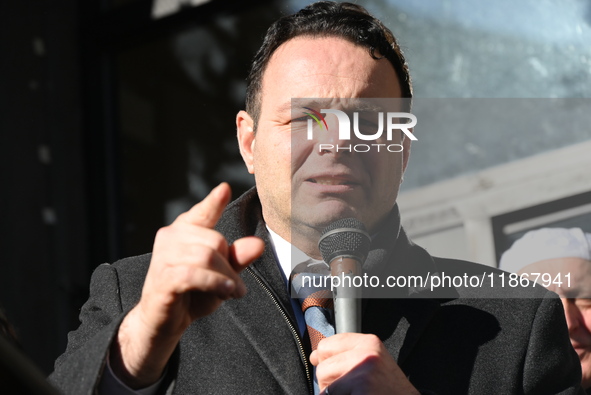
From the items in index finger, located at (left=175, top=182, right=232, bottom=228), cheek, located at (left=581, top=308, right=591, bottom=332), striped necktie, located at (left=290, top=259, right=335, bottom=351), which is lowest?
cheek, located at (left=581, top=308, right=591, bottom=332)

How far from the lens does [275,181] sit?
A: 215cm

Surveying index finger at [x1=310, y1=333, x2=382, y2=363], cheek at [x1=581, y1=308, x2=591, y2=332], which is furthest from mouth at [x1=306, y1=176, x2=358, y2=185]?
cheek at [x1=581, y1=308, x2=591, y2=332]

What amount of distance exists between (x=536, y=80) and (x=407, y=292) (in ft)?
5.81

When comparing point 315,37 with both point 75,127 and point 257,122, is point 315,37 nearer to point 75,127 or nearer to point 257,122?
point 257,122

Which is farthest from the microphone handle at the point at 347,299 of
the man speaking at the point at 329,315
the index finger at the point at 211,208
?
the index finger at the point at 211,208

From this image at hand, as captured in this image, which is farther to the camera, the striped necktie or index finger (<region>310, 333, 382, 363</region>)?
the striped necktie

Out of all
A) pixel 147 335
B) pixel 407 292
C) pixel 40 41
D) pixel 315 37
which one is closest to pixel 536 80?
pixel 315 37

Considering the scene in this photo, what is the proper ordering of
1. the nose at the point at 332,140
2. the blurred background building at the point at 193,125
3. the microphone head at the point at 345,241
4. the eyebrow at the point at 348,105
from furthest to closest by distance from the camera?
the blurred background building at the point at 193,125 < the eyebrow at the point at 348,105 < the nose at the point at 332,140 < the microphone head at the point at 345,241

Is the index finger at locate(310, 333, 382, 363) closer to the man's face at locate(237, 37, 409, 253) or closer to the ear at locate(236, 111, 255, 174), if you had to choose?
the man's face at locate(237, 37, 409, 253)

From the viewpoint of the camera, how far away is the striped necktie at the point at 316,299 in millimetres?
1881

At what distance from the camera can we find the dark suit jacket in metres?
1.92

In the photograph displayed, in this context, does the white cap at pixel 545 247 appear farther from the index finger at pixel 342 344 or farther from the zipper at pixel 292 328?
Result: the index finger at pixel 342 344

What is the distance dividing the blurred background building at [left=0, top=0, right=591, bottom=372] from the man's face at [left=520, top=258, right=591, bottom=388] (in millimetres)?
287

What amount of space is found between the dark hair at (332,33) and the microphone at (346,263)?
0.76 metres
